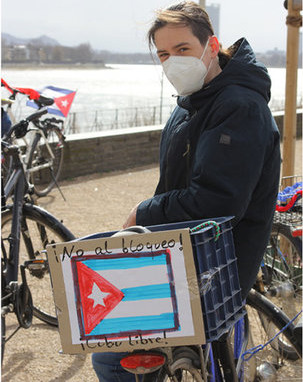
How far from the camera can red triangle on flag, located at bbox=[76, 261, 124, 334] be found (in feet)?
5.18

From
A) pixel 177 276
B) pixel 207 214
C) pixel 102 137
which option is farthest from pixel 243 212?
pixel 102 137

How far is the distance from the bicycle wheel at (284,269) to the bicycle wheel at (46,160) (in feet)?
12.6

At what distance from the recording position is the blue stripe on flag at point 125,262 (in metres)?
1.54

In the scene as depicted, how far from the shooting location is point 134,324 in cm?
159

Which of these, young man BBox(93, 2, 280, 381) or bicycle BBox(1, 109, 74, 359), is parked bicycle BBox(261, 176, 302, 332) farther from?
young man BBox(93, 2, 280, 381)

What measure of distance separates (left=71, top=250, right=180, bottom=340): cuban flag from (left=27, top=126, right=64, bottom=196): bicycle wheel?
5.59m

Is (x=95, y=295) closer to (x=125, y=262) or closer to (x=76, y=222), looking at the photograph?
(x=125, y=262)

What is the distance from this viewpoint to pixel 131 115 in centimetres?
1308

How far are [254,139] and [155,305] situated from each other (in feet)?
2.00

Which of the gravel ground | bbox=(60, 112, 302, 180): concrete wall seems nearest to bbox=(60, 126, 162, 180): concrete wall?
bbox=(60, 112, 302, 180): concrete wall

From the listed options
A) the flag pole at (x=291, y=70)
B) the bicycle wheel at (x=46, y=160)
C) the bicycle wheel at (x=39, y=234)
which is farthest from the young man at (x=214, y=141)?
the bicycle wheel at (x=46, y=160)

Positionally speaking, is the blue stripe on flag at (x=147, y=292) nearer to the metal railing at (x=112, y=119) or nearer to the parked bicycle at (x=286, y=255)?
the parked bicycle at (x=286, y=255)

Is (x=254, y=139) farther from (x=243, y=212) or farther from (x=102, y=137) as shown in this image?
(x=102, y=137)

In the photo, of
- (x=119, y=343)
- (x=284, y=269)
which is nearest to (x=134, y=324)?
(x=119, y=343)
